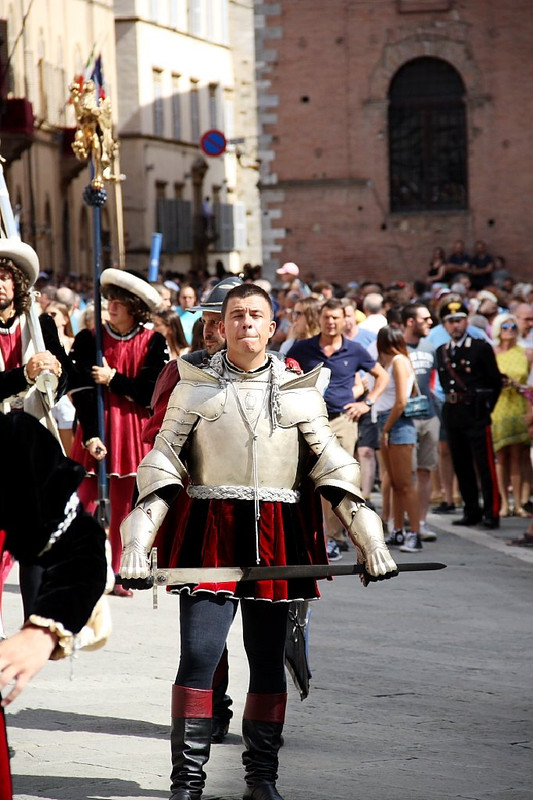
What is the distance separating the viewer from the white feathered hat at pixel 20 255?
675cm

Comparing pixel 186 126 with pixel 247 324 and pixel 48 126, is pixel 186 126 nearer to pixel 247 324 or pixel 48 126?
pixel 48 126

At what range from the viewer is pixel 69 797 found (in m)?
5.74

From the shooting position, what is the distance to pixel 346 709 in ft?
23.0

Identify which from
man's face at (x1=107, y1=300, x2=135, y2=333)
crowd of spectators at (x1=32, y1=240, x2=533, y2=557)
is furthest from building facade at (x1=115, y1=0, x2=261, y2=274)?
man's face at (x1=107, y1=300, x2=135, y2=333)

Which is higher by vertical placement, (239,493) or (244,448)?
(244,448)

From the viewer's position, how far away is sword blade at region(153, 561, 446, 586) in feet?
17.6

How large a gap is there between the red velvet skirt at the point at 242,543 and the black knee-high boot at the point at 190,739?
354 millimetres

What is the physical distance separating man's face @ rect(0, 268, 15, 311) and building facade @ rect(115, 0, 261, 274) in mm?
41381

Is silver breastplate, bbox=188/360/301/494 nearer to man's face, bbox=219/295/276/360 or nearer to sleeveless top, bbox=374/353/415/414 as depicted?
man's face, bbox=219/295/276/360

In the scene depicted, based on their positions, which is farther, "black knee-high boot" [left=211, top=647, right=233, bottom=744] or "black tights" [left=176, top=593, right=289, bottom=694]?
"black knee-high boot" [left=211, top=647, right=233, bottom=744]

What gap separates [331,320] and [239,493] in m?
6.02

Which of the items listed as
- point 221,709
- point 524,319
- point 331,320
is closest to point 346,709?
point 221,709

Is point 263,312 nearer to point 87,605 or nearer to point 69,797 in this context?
point 69,797

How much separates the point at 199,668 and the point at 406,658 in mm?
2843
